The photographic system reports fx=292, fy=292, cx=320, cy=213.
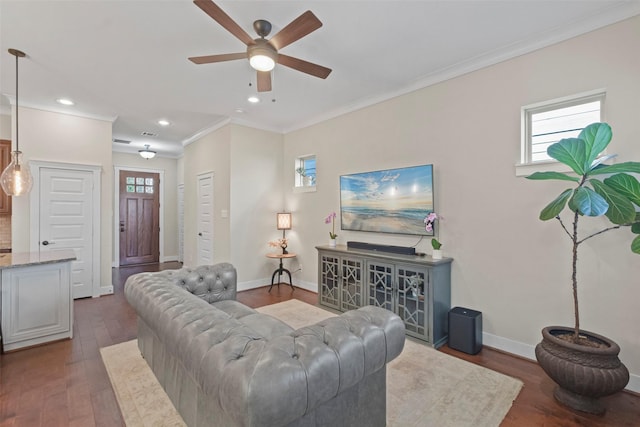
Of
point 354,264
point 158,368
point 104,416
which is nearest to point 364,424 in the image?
point 158,368

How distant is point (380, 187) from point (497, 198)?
1479mm

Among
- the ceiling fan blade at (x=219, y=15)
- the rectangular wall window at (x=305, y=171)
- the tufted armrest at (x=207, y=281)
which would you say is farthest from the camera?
the rectangular wall window at (x=305, y=171)

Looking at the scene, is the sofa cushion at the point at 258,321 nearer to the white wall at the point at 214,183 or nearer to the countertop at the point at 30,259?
the countertop at the point at 30,259

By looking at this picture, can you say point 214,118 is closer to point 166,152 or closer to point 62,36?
point 62,36

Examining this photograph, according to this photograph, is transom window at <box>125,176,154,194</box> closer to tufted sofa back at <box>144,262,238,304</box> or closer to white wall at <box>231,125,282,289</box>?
white wall at <box>231,125,282,289</box>

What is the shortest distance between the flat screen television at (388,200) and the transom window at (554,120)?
101 cm

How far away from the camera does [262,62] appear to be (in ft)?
8.43

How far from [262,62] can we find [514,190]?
273 cm

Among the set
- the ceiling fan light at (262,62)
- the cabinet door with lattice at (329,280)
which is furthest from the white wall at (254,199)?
the ceiling fan light at (262,62)

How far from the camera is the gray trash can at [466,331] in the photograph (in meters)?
2.95

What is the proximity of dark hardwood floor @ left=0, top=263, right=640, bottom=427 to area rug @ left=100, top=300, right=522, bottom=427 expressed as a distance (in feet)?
0.29

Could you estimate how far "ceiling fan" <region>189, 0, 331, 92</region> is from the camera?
207 centimetres

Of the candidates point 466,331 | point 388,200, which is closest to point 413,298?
point 466,331

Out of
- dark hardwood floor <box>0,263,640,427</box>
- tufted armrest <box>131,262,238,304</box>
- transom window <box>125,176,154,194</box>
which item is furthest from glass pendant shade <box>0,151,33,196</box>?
transom window <box>125,176,154,194</box>
